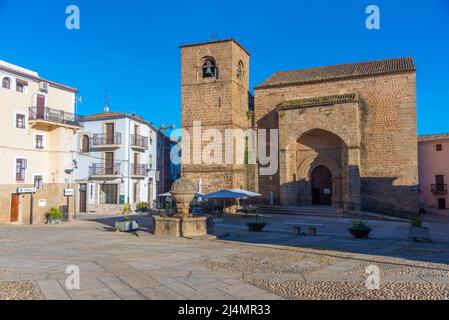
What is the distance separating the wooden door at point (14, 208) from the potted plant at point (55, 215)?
1676 millimetres

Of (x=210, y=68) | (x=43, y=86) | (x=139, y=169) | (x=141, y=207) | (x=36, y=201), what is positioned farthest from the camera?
(x=139, y=169)

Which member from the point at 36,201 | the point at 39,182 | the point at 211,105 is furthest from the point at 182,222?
the point at 211,105

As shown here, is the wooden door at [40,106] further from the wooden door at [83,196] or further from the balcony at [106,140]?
the wooden door at [83,196]

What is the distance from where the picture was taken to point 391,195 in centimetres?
2397

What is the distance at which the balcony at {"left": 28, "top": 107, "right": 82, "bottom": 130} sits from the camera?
68.1 feet

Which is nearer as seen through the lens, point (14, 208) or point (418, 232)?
point (418, 232)

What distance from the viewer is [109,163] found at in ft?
99.6

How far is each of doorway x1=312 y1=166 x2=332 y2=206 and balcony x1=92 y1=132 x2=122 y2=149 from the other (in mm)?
14912

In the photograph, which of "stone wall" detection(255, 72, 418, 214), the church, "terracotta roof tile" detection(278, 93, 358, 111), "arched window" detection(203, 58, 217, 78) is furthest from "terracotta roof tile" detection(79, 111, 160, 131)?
"stone wall" detection(255, 72, 418, 214)

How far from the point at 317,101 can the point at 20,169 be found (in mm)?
17811

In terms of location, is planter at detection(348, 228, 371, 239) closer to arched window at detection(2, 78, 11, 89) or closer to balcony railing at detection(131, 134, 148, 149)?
arched window at detection(2, 78, 11, 89)

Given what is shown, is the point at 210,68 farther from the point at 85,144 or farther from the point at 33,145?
the point at 85,144

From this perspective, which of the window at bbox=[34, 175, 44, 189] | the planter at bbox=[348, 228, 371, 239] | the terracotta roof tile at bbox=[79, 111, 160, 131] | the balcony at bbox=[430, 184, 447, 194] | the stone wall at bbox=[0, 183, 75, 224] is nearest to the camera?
the planter at bbox=[348, 228, 371, 239]

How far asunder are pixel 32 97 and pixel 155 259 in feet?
51.5
